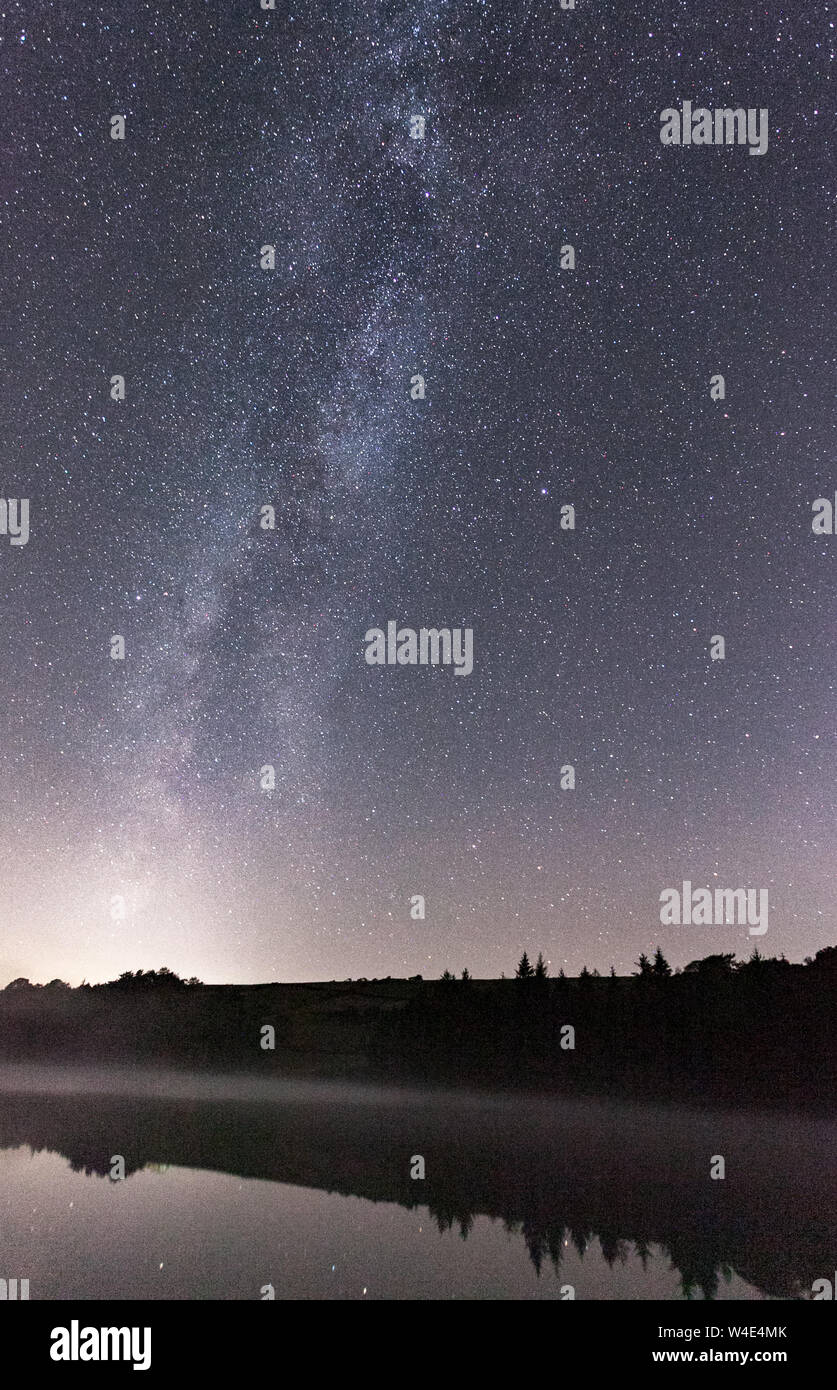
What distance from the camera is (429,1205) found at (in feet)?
78.3

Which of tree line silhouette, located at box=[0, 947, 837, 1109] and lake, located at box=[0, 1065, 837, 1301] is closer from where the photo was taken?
lake, located at box=[0, 1065, 837, 1301]

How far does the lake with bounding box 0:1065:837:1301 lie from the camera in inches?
717

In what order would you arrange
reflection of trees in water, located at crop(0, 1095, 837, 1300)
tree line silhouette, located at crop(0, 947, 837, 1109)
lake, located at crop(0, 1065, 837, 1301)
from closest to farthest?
1. lake, located at crop(0, 1065, 837, 1301)
2. reflection of trees in water, located at crop(0, 1095, 837, 1300)
3. tree line silhouette, located at crop(0, 947, 837, 1109)

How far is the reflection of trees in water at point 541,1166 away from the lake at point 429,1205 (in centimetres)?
11

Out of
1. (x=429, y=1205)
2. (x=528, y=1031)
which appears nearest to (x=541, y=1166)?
(x=429, y=1205)

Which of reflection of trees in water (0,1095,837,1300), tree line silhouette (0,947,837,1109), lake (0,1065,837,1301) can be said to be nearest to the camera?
lake (0,1065,837,1301)

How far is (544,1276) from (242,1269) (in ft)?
23.4

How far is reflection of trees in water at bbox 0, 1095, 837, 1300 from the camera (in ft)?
66.0

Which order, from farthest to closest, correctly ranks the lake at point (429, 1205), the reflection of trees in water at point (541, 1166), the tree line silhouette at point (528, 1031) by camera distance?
the tree line silhouette at point (528, 1031) → the reflection of trees in water at point (541, 1166) → the lake at point (429, 1205)

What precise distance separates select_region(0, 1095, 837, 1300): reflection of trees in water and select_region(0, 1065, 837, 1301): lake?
112 millimetres

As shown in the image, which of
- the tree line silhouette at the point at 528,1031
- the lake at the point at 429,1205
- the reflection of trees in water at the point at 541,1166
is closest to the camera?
the lake at the point at 429,1205

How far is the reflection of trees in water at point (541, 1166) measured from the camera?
20.1 meters

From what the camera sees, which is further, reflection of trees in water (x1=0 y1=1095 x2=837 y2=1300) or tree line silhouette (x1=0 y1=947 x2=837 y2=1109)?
tree line silhouette (x1=0 y1=947 x2=837 y2=1109)

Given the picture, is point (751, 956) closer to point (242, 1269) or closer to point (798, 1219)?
point (798, 1219)
